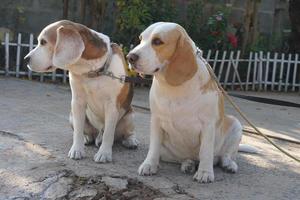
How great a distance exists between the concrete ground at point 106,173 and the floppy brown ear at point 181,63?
903mm

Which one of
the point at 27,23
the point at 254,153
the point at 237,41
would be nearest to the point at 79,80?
the point at 254,153

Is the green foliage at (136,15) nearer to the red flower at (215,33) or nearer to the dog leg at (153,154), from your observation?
the red flower at (215,33)

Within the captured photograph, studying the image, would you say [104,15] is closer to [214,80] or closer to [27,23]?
[27,23]

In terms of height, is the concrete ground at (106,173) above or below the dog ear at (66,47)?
below

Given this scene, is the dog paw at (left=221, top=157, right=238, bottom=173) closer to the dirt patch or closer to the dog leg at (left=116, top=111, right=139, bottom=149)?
the dirt patch

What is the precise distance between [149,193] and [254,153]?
1918 mm

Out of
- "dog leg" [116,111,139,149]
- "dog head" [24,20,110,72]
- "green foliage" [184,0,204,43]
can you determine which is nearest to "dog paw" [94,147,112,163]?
"dog leg" [116,111,139,149]

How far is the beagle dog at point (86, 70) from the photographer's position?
181 inches

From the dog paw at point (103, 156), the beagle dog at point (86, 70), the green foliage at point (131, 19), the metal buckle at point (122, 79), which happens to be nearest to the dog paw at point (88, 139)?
the beagle dog at point (86, 70)

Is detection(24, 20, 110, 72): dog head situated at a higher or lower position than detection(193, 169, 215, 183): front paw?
higher

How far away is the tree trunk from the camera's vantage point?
45.6 feet

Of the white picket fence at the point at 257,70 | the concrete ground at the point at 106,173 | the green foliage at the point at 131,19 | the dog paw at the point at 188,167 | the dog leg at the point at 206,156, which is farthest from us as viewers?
the white picket fence at the point at 257,70

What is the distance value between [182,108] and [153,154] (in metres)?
0.55

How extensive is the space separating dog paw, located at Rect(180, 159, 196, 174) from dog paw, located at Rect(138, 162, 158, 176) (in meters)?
0.28
